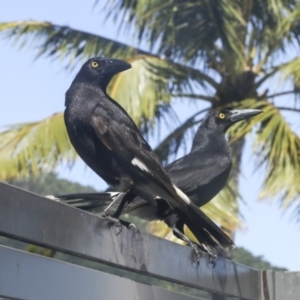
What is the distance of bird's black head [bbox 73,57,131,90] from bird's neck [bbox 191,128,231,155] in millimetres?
1665

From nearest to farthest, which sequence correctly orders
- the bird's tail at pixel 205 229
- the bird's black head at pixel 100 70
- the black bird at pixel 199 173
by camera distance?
the bird's tail at pixel 205 229 → the bird's black head at pixel 100 70 → the black bird at pixel 199 173

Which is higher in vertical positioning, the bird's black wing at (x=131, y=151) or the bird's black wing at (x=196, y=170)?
the bird's black wing at (x=196, y=170)

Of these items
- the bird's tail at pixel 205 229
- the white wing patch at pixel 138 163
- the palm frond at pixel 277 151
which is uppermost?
the palm frond at pixel 277 151

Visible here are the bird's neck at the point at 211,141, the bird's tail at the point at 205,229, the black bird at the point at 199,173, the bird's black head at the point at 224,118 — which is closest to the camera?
the bird's tail at the point at 205,229

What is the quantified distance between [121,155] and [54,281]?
4.66ft

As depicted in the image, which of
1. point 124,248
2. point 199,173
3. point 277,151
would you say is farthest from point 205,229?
point 277,151

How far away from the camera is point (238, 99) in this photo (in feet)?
33.0

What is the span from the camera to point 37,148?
9383 millimetres

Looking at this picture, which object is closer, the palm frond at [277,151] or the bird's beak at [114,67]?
the bird's beak at [114,67]

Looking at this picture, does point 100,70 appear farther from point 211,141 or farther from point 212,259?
point 211,141

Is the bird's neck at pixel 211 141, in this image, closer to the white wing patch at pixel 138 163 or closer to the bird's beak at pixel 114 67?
the bird's beak at pixel 114 67

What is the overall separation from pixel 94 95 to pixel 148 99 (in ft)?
19.6

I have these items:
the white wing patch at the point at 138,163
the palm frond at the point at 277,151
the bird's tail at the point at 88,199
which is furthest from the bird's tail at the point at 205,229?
the palm frond at the point at 277,151

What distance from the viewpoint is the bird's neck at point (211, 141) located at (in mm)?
5570
